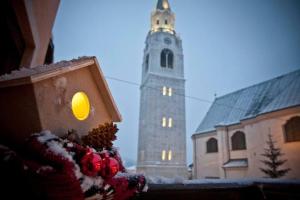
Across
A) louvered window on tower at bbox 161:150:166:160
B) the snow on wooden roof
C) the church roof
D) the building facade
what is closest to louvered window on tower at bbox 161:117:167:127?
louvered window on tower at bbox 161:150:166:160

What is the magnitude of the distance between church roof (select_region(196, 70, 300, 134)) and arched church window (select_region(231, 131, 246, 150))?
1.37 m

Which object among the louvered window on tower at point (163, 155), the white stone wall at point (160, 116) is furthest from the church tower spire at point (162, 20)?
the louvered window on tower at point (163, 155)

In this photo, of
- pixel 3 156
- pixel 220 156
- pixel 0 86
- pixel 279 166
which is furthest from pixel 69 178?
pixel 220 156

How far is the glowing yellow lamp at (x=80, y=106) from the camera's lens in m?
1.59

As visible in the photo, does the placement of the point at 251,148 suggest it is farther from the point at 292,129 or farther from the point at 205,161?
the point at 205,161

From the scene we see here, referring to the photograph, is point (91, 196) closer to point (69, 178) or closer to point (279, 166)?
point (69, 178)

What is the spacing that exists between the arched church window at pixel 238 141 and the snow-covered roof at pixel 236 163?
125 centimetres

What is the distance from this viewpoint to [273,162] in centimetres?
1497

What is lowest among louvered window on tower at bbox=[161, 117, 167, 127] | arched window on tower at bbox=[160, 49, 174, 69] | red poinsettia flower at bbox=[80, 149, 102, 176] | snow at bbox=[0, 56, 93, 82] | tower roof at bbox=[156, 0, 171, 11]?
red poinsettia flower at bbox=[80, 149, 102, 176]

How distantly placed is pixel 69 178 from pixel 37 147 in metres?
0.26

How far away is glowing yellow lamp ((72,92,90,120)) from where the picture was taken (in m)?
1.59

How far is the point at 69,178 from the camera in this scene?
3.00 ft

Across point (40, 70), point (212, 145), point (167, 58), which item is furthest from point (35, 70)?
point (167, 58)

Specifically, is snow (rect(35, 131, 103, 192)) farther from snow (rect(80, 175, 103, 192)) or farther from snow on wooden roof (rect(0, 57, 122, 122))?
snow on wooden roof (rect(0, 57, 122, 122))
